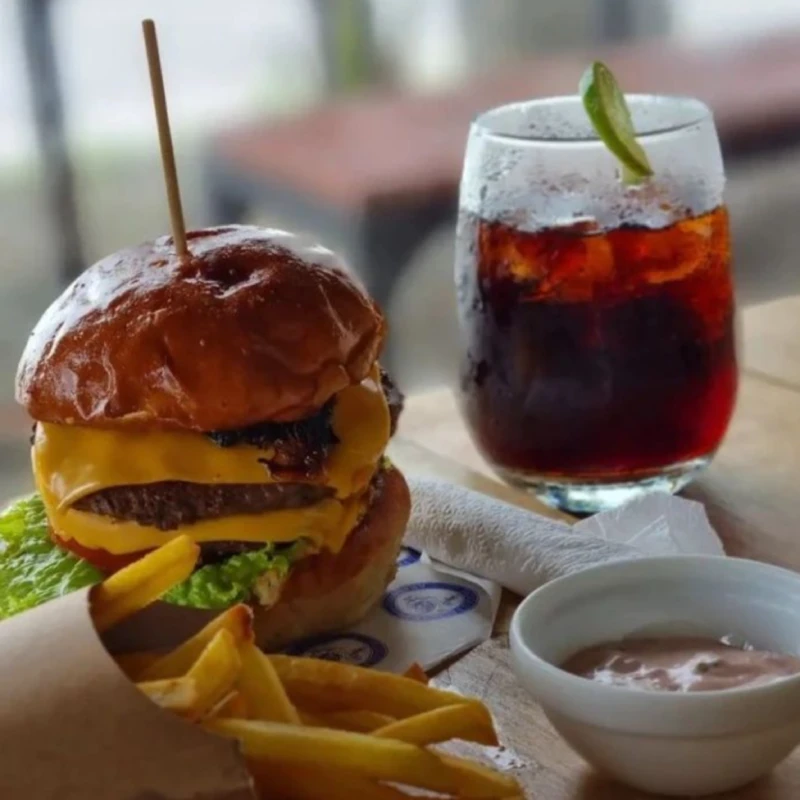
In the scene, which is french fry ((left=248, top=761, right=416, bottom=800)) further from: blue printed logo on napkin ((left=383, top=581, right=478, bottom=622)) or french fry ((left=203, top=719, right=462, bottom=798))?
blue printed logo on napkin ((left=383, top=581, right=478, bottom=622))

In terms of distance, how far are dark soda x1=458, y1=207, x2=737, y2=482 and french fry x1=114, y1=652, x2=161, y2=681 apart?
70 centimetres

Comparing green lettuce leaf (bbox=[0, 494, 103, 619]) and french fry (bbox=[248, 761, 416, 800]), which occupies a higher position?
french fry (bbox=[248, 761, 416, 800])

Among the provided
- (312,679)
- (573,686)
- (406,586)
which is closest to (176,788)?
(312,679)

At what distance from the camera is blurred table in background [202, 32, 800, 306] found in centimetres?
417

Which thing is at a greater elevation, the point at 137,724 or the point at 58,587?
the point at 137,724

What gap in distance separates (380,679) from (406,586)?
0.54 meters

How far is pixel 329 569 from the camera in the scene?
1.49 metres

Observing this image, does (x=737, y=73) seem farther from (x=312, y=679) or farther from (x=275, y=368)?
(x=312, y=679)

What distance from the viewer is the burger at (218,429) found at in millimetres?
1407

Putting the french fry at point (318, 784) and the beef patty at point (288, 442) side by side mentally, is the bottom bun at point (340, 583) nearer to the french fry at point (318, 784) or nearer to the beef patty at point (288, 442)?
the beef patty at point (288, 442)

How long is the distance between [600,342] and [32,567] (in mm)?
636

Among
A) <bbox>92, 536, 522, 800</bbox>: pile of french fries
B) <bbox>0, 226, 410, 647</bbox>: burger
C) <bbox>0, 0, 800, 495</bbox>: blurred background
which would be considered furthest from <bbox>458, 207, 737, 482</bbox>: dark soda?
<bbox>0, 0, 800, 495</bbox>: blurred background

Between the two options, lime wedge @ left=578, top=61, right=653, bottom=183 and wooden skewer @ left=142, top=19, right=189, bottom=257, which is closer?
wooden skewer @ left=142, top=19, right=189, bottom=257

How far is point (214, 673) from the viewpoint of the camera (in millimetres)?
973
